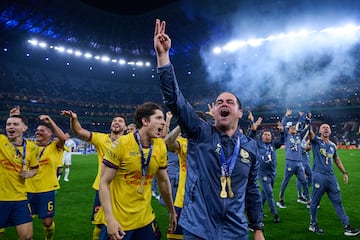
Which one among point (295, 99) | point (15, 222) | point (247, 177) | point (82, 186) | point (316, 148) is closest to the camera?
point (247, 177)

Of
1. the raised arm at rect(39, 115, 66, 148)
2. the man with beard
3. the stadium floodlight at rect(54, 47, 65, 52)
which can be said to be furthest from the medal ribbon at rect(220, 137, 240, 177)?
the stadium floodlight at rect(54, 47, 65, 52)

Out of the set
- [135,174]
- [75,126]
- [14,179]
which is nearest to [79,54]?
[75,126]

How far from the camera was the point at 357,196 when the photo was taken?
34.7 feet

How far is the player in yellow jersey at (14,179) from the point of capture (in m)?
4.54

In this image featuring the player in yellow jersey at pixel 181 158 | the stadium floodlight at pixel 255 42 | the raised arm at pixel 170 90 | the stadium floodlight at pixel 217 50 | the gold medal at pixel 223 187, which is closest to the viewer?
the raised arm at pixel 170 90

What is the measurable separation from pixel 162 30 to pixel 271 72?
153 feet

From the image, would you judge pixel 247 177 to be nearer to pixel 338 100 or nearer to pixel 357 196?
pixel 357 196

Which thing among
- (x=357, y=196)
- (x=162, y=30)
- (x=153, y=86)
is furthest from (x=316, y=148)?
(x=153, y=86)

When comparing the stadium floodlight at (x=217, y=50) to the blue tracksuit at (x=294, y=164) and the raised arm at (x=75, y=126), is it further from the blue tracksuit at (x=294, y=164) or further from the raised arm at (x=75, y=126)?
the raised arm at (x=75, y=126)

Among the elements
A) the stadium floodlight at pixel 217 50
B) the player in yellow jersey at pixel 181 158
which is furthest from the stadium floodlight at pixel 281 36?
the player in yellow jersey at pixel 181 158

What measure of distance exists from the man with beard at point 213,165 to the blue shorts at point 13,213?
309 centimetres

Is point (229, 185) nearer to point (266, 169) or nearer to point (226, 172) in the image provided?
point (226, 172)

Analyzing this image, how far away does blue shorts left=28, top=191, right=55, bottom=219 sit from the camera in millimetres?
5676

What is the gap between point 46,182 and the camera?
591 centimetres
